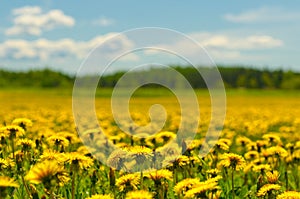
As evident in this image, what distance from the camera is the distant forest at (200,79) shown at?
291 ft

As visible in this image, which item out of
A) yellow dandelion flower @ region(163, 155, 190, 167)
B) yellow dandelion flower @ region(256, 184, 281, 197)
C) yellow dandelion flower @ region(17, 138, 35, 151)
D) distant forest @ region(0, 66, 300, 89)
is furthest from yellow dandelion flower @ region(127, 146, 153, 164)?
distant forest @ region(0, 66, 300, 89)

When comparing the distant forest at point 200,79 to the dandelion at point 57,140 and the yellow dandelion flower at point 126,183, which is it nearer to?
the dandelion at point 57,140

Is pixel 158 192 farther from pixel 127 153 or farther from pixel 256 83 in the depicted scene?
pixel 256 83

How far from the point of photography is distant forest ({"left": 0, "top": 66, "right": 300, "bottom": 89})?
291ft

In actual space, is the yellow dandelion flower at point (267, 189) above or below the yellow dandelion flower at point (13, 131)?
below

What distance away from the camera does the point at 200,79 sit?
91000mm

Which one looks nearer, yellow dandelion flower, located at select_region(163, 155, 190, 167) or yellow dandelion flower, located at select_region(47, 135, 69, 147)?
yellow dandelion flower, located at select_region(163, 155, 190, 167)

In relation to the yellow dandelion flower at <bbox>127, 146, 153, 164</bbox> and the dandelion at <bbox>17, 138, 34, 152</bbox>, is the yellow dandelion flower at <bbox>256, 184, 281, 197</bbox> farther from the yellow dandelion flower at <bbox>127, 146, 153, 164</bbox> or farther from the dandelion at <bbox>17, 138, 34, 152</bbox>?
the dandelion at <bbox>17, 138, 34, 152</bbox>

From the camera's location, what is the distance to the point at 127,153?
2.85 m

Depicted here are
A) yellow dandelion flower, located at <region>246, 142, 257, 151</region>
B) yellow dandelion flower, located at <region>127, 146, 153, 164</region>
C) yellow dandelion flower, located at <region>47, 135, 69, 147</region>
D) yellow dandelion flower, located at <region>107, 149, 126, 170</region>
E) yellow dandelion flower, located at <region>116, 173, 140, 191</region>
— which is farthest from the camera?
yellow dandelion flower, located at <region>246, 142, 257, 151</region>

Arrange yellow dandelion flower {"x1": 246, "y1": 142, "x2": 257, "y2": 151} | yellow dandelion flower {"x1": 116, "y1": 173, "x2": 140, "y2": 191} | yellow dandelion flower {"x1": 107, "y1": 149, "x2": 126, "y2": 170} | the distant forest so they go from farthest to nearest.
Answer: the distant forest, yellow dandelion flower {"x1": 246, "y1": 142, "x2": 257, "y2": 151}, yellow dandelion flower {"x1": 107, "y1": 149, "x2": 126, "y2": 170}, yellow dandelion flower {"x1": 116, "y1": 173, "x2": 140, "y2": 191}

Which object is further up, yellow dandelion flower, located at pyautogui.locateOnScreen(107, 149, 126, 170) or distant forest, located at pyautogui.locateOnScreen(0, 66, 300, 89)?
distant forest, located at pyautogui.locateOnScreen(0, 66, 300, 89)

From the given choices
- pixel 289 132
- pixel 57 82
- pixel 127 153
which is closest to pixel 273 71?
pixel 57 82

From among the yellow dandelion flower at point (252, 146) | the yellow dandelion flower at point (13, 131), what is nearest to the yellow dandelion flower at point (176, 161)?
the yellow dandelion flower at point (13, 131)
